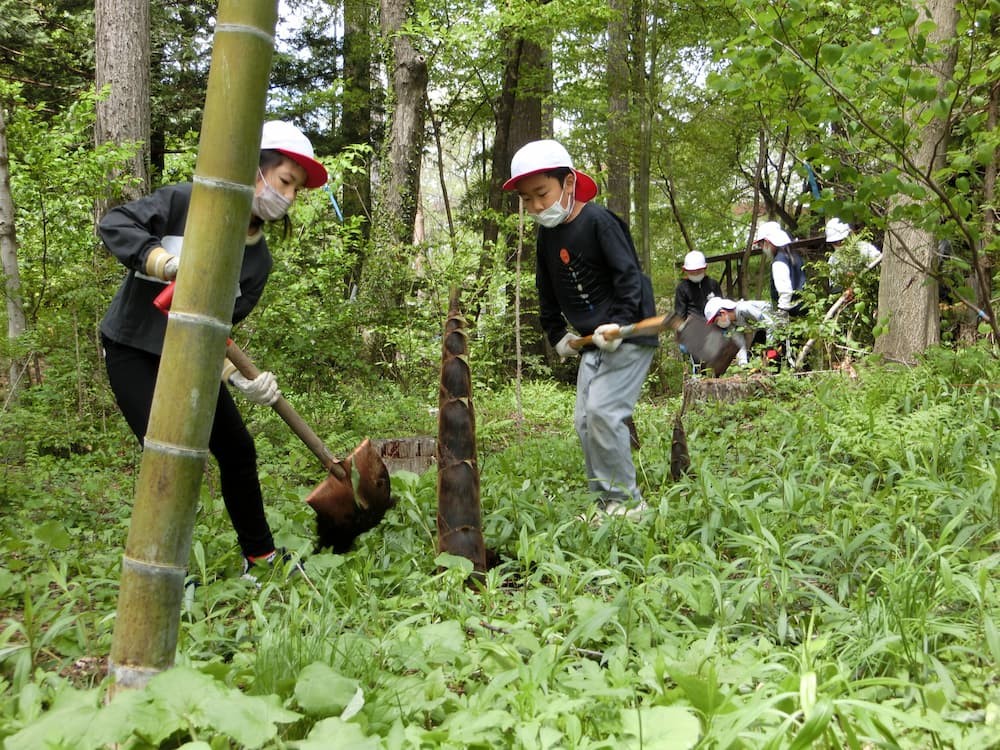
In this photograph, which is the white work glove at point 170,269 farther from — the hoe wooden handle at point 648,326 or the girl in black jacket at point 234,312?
the hoe wooden handle at point 648,326

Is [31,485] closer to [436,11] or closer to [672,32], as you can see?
[436,11]

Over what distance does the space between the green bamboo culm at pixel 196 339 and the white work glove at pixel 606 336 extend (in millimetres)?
2561

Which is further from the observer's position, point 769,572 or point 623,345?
point 623,345

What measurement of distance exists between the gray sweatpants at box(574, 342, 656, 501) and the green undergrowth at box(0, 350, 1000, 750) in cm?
20

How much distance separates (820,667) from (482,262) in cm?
751

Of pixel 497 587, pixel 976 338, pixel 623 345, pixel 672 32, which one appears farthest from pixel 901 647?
pixel 672 32

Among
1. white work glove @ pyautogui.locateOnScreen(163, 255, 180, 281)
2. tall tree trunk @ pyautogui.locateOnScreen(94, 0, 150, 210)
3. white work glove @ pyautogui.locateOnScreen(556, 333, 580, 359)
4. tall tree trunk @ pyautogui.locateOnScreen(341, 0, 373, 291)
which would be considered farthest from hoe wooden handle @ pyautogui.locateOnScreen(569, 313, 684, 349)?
tall tree trunk @ pyautogui.locateOnScreen(341, 0, 373, 291)

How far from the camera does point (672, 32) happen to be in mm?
12031

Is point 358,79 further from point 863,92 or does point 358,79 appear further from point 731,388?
point 863,92

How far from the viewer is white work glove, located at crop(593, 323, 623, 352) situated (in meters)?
4.00

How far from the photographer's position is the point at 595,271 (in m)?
4.21

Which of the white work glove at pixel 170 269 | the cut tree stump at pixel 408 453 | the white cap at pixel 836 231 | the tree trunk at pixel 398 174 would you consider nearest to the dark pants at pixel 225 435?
the white work glove at pixel 170 269

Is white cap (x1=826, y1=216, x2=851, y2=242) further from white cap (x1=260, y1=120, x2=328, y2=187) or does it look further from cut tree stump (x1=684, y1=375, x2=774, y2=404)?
white cap (x1=260, y1=120, x2=328, y2=187)

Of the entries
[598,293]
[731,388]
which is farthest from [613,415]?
[731,388]
